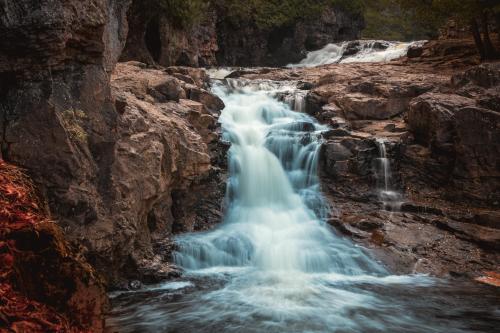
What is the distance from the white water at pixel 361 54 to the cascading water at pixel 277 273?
1073cm

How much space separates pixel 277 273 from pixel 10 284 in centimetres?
509

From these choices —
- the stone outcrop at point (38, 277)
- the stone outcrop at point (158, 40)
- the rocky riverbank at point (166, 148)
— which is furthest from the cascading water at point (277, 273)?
the stone outcrop at point (158, 40)

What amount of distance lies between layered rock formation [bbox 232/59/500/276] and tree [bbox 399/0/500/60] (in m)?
2.17

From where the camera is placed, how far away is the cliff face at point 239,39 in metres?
16.6

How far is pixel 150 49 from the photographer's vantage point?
1675cm

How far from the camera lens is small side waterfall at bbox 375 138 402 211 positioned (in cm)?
1044

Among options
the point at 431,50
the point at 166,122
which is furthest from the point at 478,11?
the point at 166,122

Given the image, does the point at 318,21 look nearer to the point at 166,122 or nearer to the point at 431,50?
the point at 431,50

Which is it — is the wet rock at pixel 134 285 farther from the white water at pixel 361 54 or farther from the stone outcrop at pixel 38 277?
the white water at pixel 361 54

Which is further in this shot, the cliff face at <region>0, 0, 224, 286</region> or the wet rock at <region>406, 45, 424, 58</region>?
the wet rock at <region>406, 45, 424, 58</region>

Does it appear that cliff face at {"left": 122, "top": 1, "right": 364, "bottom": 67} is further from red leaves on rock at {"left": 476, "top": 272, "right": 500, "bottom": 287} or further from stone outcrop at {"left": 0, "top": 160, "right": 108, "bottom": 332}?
stone outcrop at {"left": 0, "top": 160, "right": 108, "bottom": 332}

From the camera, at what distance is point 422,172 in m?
11.0

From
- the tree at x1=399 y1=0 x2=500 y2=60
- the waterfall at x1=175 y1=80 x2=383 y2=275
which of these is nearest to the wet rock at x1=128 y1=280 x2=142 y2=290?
the waterfall at x1=175 y1=80 x2=383 y2=275

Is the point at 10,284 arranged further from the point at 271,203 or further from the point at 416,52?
the point at 416,52
